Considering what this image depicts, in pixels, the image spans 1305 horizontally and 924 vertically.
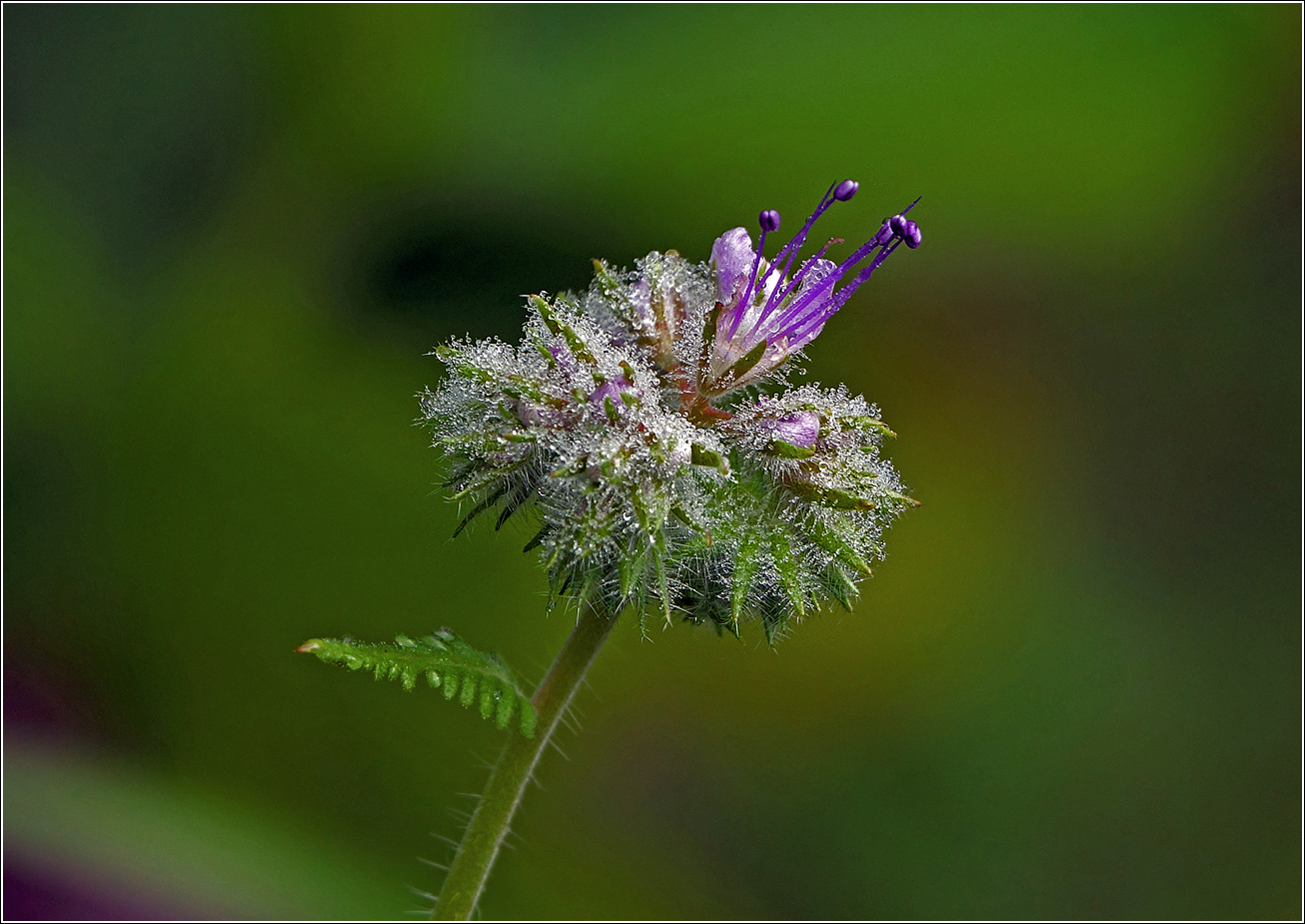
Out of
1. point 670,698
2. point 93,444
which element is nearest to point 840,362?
point 670,698

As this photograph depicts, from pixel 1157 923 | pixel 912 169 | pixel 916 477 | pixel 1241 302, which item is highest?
pixel 1241 302

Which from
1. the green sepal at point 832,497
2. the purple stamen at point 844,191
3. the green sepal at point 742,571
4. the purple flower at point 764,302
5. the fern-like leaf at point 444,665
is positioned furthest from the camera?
the purple stamen at point 844,191

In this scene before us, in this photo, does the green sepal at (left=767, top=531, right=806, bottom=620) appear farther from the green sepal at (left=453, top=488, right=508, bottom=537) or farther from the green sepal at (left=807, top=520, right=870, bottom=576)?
→ the green sepal at (left=453, top=488, right=508, bottom=537)

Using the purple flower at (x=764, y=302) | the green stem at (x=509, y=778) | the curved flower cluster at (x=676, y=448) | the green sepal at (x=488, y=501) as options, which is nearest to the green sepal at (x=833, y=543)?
the curved flower cluster at (x=676, y=448)

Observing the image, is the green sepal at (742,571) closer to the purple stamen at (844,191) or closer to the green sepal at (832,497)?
the green sepal at (832,497)

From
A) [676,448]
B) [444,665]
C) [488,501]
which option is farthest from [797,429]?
[444,665]

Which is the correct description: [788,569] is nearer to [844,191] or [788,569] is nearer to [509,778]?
[509,778]

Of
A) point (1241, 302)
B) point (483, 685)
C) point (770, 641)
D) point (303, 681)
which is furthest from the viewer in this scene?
point (1241, 302)

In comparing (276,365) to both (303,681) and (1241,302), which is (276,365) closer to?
(303,681)
